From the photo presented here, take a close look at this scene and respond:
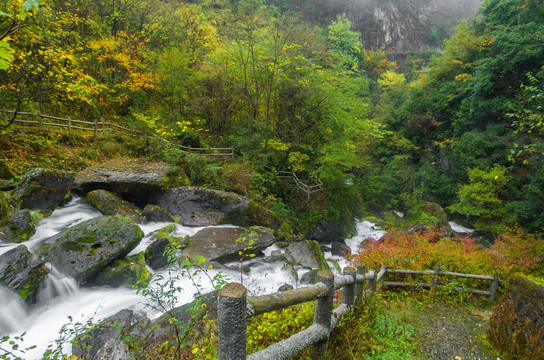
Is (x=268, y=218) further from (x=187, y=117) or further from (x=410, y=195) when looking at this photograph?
(x=410, y=195)

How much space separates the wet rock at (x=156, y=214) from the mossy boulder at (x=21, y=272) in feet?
12.7

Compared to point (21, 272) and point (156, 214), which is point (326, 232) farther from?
A: point (21, 272)

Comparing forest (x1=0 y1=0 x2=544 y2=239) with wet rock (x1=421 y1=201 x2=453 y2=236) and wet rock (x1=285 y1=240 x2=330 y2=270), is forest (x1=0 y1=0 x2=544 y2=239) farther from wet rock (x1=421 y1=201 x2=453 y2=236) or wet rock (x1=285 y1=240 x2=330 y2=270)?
wet rock (x1=285 y1=240 x2=330 y2=270)

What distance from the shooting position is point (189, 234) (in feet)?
31.0

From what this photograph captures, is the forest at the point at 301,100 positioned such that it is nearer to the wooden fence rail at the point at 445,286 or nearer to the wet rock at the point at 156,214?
the wet rock at the point at 156,214

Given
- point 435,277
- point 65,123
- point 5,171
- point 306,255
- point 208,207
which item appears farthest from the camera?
point 65,123

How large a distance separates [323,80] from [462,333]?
36.8 feet

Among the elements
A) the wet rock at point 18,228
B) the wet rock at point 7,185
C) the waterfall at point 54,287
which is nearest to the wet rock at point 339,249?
the waterfall at point 54,287

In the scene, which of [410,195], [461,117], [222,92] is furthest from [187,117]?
[461,117]

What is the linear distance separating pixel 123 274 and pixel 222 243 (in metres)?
3.15

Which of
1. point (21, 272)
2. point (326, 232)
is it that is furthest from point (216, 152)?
point (21, 272)

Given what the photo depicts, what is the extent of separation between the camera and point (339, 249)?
13008 millimetres

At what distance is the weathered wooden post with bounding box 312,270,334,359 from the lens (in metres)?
2.65

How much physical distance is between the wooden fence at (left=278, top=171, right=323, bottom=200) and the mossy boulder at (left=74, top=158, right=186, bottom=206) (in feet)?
19.4
